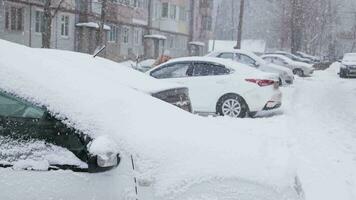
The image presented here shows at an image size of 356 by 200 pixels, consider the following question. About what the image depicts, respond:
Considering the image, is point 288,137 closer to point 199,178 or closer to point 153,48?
point 199,178

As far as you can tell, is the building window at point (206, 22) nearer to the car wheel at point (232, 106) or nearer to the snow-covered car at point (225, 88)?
the snow-covered car at point (225, 88)

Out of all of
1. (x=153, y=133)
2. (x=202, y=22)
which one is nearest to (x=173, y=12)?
(x=202, y=22)

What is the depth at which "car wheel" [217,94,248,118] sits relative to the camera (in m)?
11.9

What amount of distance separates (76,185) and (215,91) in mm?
9285

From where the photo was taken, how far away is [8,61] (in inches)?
122

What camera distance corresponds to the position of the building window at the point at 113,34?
39188mm

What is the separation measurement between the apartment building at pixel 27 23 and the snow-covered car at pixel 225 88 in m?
17.4

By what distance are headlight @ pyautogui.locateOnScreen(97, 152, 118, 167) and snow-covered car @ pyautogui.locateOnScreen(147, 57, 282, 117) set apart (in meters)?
9.19

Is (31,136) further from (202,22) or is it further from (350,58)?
(202,22)

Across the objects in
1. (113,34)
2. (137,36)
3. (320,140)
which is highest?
(113,34)

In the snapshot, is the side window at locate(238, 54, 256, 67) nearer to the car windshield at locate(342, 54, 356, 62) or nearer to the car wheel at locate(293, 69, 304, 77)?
the car wheel at locate(293, 69, 304, 77)

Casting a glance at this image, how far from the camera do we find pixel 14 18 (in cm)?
2816

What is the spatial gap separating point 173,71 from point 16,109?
9.30m

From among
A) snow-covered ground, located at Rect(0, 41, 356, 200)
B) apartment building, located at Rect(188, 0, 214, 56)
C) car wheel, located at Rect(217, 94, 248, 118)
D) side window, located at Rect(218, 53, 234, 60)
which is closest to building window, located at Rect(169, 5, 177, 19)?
apartment building, located at Rect(188, 0, 214, 56)
